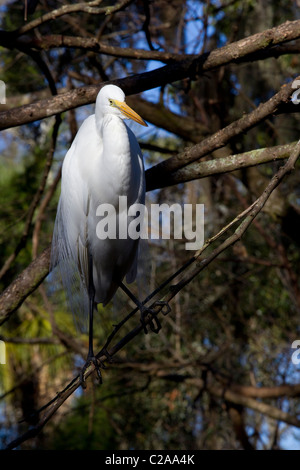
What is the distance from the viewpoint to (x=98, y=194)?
222cm

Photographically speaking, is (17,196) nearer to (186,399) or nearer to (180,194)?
(180,194)

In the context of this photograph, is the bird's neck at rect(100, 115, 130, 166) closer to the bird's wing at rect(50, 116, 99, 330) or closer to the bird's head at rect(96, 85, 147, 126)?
the bird's head at rect(96, 85, 147, 126)

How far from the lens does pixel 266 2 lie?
586 cm

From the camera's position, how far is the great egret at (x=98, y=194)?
2104 millimetres

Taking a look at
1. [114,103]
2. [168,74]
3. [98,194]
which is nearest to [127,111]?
[114,103]

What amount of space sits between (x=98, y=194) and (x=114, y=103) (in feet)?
1.12

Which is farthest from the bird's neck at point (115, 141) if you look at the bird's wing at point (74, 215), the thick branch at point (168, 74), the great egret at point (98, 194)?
the thick branch at point (168, 74)

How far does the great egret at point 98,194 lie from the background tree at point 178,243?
5.3 inches

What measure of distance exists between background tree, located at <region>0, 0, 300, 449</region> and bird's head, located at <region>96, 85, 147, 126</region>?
249 millimetres

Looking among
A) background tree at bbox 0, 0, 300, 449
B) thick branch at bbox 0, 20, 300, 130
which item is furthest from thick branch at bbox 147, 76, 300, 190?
thick branch at bbox 0, 20, 300, 130

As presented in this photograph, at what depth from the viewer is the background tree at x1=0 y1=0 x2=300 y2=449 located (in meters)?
2.45

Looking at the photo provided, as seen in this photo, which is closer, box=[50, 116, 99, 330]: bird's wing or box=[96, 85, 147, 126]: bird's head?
box=[96, 85, 147, 126]: bird's head

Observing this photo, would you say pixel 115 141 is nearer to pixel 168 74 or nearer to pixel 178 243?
pixel 168 74
